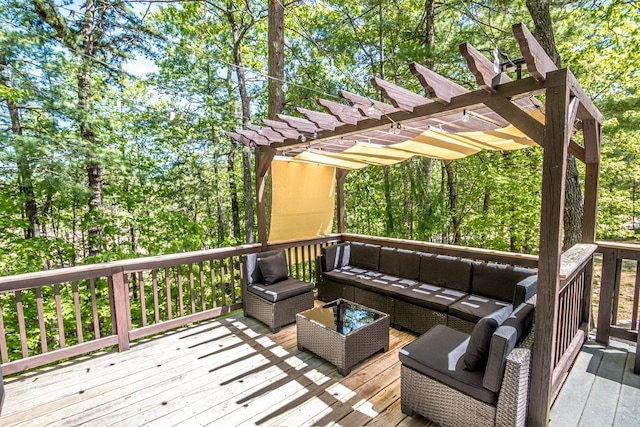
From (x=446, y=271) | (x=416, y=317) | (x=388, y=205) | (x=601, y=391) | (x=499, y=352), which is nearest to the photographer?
(x=499, y=352)

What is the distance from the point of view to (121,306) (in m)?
3.37

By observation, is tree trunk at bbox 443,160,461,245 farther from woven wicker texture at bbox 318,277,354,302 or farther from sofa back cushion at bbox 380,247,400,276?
woven wicker texture at bbox 318,277,354,302

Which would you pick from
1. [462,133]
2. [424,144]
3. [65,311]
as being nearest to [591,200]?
[462,133]

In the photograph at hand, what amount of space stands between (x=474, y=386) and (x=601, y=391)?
4.84ft

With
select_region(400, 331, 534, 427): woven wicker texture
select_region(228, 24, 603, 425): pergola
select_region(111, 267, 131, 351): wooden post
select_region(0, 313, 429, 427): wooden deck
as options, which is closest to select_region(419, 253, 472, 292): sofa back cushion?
select_region(0, 313, 429, 427): wooden deck

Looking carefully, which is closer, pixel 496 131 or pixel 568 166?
pixel 496 131

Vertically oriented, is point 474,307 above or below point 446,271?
below

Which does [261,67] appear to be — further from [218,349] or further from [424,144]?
[218,349]

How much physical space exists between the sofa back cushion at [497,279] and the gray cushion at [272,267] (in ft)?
8.44

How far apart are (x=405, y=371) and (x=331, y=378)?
2.66 feet

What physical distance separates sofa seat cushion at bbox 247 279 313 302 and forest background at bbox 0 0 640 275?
9.96 ft

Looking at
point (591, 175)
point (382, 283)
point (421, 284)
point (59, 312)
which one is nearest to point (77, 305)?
point (59, 312)

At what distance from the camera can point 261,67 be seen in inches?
412

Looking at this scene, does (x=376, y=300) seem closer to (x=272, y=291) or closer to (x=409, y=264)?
(x=409, y=264)
